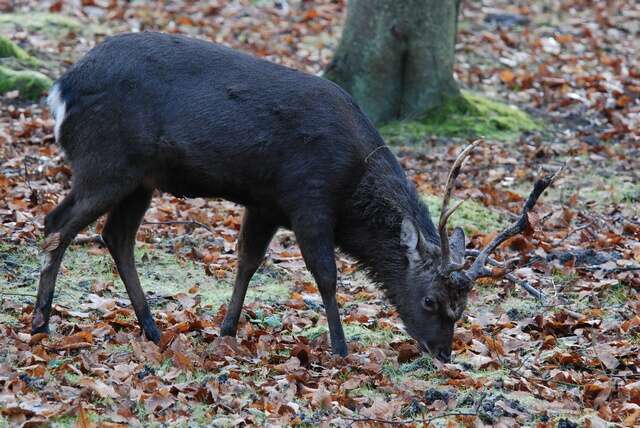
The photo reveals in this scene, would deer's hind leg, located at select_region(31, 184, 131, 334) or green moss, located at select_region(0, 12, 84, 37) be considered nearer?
deer's hind leg, located at select_region(31, 184, 131, 334)

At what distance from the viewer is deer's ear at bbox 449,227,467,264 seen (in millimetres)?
6703

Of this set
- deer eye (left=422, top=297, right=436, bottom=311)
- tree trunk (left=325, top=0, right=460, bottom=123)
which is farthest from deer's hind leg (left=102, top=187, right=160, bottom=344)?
tree trunk (left=325, top=0, right=460, bottom=123)

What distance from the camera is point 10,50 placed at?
1206 cm

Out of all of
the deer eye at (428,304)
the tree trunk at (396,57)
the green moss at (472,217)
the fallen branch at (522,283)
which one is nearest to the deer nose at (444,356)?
the deer eye at (428,304)

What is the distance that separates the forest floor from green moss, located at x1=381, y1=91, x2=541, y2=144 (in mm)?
123

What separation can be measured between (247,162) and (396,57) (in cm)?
556

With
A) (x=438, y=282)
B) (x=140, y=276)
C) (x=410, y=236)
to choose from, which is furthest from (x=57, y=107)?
(x=438, y=282)

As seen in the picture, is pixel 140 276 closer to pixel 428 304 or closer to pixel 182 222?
pixel 182 222

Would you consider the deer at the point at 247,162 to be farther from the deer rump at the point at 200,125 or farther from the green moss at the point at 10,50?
the green moss at the point at 10,50

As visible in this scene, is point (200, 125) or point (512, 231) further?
point (200, 125)

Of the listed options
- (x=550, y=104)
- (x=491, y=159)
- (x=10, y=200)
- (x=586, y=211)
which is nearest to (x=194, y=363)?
(x=10, y=200)

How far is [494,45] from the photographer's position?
15820 millimetres

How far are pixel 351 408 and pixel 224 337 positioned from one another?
1372 mm

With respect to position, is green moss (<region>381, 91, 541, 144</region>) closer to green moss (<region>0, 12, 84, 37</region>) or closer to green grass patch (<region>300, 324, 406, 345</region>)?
green grass patch (<region>300, 324, 406, 345</region>)
